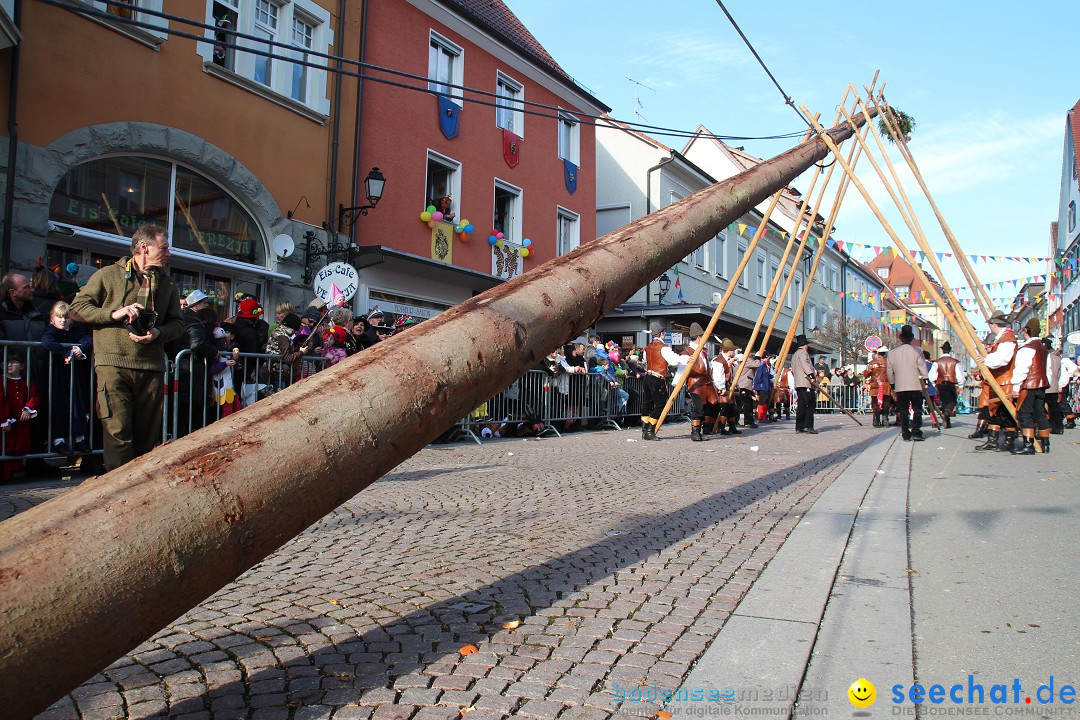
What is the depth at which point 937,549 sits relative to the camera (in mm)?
4309

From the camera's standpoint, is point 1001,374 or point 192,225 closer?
point 1001,374

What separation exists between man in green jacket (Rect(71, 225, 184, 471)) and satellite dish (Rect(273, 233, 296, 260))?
27.6 ft

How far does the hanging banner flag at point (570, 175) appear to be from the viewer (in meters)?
21.5

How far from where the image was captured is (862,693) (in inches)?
92.6

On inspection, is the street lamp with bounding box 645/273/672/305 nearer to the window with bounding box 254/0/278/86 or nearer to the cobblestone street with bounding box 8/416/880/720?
the window with bounding box 254/0/278/86

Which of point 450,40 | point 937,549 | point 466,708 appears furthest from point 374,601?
point 450,40

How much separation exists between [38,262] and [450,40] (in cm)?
1049

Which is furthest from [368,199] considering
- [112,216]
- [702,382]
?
[702,382]

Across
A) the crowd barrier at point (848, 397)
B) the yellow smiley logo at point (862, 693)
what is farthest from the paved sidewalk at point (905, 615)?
the crowd barrier at point (848, 397)

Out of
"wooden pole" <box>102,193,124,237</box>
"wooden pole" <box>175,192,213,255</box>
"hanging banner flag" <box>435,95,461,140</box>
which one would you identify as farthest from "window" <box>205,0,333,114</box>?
"hanging banner flag" <box>435,95,461,140</box>

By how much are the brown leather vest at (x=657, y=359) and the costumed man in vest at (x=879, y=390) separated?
723 centimetres

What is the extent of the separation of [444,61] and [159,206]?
8.01 meters

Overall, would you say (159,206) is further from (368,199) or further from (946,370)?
(946,370)

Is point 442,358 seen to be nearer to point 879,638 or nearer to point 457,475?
point 879,638
